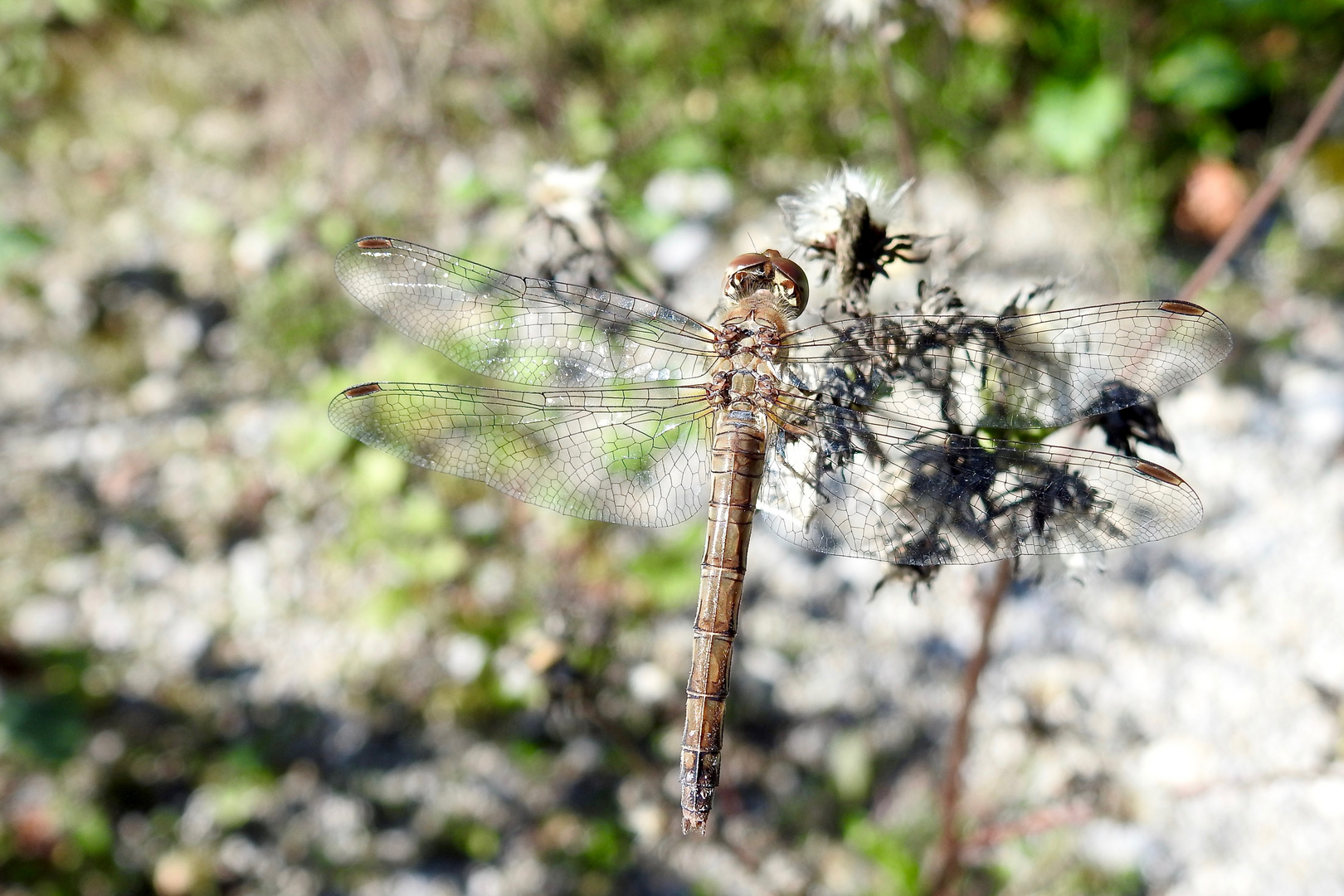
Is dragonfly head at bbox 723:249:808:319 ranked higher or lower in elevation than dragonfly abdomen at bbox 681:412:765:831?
higher

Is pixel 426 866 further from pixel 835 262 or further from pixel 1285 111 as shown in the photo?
pixel 1285 111

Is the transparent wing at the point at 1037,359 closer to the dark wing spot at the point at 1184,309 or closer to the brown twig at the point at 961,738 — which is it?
the dark wing spot at the point at 1184,309

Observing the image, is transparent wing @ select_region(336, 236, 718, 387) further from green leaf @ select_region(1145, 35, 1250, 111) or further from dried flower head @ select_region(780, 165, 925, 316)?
green leaf @ select_region(1145, 35, 1250, 111)

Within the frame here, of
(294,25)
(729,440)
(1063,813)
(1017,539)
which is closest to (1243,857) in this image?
(1063,813)

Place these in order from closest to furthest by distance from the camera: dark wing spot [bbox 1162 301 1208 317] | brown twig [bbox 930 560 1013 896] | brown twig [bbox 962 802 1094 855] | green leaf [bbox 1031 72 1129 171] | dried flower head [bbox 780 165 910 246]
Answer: dark wing spot [bbox 1162 301 1208 317] → dried flower head [bbox 780 165 910 246] → brown twig [bbox 930 560 1013 896] → brown twig [bbox 962 802 1094 855] → green leaf [bbox 1031 72 1129 171]

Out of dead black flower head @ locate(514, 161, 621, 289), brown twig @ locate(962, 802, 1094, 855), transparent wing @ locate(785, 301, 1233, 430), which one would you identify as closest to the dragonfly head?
transparent wing @ locate(785, 301, 1233, 430)

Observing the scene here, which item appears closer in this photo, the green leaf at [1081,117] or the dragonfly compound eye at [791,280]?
the dragonfly compound eye at [791,280]

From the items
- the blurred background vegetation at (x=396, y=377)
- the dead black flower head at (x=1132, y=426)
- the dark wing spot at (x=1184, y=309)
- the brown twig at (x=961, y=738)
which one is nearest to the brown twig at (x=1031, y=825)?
the brown twig at (x=961, y=738)
